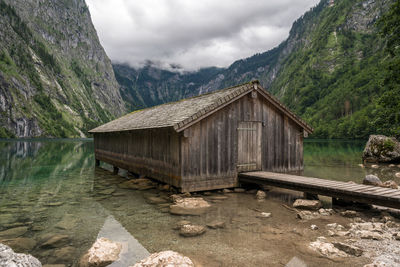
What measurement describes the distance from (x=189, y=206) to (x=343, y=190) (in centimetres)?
551

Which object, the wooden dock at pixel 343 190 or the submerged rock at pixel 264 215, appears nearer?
the wooden dock at pixel 343 190

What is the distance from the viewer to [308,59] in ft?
573

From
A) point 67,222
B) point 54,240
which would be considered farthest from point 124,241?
point 67,222

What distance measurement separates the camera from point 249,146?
13086 millimetres

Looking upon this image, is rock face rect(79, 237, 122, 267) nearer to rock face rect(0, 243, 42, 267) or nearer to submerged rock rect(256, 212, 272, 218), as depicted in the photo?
rock face rect(0, 243, 42, 267)

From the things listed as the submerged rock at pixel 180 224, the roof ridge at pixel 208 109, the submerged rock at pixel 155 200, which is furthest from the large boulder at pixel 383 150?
the submerged rock at pixel 180 224

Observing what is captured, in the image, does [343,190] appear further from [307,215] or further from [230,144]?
[230,144]

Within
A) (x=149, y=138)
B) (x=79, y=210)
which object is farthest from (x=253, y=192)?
(x=79, y=210)

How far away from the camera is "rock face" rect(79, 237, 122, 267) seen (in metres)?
5.70

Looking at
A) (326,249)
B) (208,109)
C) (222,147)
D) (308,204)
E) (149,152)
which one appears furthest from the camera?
(149,152)

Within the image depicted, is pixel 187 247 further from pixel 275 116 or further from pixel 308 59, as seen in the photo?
pixel 308 59

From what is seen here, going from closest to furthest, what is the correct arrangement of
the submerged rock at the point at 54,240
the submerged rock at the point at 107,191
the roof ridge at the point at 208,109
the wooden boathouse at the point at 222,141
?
the submerged rock at the point at 54,240 < the roof ridge at the point at 208,109 < the wooden boathouse at the point at 222,141 < the submerged rock at the point at 107,191

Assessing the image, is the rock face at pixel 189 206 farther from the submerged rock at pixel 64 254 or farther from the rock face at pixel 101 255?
the submerged rock at pixel 64 254

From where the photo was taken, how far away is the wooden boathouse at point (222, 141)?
37.7 feet
